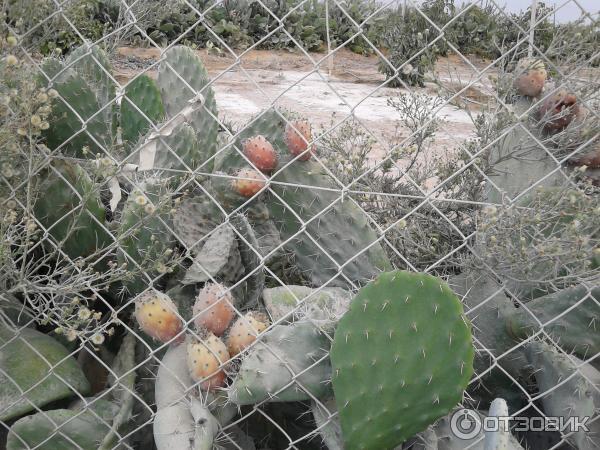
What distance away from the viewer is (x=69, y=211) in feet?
5.11

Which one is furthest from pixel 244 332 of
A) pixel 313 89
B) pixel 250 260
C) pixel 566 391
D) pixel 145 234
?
pixel 313 89

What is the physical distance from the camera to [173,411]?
51.8 inches

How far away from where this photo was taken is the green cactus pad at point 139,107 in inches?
70.4

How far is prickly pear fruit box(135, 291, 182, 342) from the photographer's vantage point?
1.39 metres

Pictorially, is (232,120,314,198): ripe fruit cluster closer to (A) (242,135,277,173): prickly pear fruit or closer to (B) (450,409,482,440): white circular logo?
(A) (242,135,277,173): prickly pear fruit

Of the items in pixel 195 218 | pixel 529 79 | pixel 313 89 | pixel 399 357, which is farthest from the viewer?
pixel 313 89

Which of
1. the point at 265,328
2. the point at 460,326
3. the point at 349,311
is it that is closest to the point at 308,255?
the point at 265,328

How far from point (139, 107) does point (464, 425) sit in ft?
3.60

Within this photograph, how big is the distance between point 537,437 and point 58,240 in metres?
1.14

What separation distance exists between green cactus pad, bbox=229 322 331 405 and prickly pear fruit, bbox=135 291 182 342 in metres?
0.19

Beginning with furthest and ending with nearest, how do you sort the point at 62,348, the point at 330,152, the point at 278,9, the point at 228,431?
the point at 278,9 → the point at 330,152 → the point at 62,348 → the point at 228,431

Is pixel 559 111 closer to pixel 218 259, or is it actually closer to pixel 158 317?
pixel 218 259

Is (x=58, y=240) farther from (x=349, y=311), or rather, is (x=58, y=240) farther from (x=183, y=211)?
(x=349, y=311)

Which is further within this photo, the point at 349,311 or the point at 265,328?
the point at 265,328
